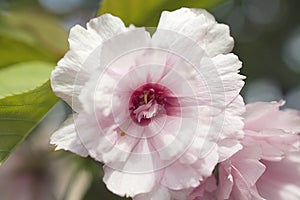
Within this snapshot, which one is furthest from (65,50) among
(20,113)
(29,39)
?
(20,113)

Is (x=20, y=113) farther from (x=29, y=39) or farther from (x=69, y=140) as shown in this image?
(x=29, y=39)

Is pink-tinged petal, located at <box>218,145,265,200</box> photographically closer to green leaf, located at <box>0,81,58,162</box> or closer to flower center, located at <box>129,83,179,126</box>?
flower center, located at <box>129,83,179,126</box>

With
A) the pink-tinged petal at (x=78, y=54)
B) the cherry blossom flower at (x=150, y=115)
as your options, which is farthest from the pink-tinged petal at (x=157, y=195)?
the pink-tinged petal at (x=78, y=54)

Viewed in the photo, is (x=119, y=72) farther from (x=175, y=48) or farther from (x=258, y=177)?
(x=258, y=177)

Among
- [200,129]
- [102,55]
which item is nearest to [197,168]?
[200,129]

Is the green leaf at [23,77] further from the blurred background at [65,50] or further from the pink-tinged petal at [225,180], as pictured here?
the pink-tinged petal at [225,180]

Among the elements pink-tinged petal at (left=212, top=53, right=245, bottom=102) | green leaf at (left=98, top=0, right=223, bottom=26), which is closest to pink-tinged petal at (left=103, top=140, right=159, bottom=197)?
pink-tinged petal at (left=212, top=53, right=245, bottom=102)

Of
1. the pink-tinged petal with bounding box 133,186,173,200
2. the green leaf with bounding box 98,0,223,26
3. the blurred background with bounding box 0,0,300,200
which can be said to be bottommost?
the blurred background with bounding box 0,0,300,200
